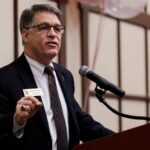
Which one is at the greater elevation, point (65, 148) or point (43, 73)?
point (43, 73)

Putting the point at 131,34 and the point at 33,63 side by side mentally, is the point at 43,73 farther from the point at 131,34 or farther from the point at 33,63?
the point at 131,34

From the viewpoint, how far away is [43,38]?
1.95 meters

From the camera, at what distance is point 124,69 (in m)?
4.14

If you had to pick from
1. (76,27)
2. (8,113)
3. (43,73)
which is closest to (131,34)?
(76,27)

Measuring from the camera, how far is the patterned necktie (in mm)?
1853

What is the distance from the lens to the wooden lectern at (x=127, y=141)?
1.46 m

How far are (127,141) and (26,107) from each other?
35 centimetres

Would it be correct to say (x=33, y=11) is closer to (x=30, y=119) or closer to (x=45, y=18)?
(x=45, y=18)

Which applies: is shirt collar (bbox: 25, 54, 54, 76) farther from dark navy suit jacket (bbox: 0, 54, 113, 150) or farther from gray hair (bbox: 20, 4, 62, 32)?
gray hair (bbox: 20, 4, 62, 32)

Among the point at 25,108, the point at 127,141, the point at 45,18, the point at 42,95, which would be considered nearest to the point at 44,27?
the point at 45,18

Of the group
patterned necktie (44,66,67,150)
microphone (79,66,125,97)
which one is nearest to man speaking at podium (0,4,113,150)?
patterned necktie (44,66,67,150)

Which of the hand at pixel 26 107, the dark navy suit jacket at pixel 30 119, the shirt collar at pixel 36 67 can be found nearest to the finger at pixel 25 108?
the hand at pixel 26 107

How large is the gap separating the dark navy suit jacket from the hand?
0.08 metres

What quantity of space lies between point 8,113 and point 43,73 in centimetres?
29
